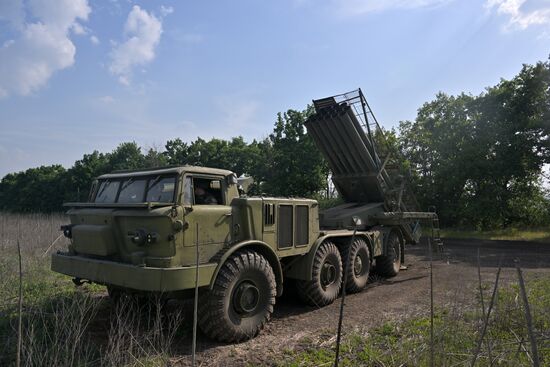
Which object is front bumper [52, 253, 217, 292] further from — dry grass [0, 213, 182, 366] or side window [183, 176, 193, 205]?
side window [183, 176, 193, 205]

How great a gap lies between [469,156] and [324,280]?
15410 mm

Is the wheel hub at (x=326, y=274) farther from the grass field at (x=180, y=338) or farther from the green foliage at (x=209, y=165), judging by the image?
the green foliage at (x=209, y=165)

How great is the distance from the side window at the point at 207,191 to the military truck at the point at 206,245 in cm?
1

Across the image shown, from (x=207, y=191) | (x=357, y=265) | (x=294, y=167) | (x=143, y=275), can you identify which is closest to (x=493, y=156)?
(x=294, y=167)

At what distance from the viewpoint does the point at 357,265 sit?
26.4 feet

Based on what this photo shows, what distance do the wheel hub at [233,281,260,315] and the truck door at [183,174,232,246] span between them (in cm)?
65

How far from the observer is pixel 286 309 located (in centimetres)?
676

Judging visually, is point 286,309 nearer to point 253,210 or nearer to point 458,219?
point 253,210

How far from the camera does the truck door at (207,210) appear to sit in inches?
195

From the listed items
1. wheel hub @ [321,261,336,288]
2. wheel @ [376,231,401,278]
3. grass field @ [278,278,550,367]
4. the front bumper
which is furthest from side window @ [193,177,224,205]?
wheel @ [376,231,401,278]

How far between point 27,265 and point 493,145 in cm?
1932

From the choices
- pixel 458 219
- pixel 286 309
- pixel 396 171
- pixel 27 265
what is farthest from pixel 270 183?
pixel 286 309

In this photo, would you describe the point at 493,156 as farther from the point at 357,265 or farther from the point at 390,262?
the point at 357,265

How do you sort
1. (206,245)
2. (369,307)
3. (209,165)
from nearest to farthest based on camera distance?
1. (206,245)
2. (369,307)
3. (209,165)
